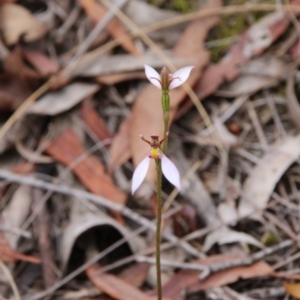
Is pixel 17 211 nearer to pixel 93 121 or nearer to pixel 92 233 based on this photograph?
pixel 92 233

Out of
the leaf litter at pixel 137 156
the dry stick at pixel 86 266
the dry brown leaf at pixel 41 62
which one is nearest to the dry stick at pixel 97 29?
the leaf litter at pixel 137 156

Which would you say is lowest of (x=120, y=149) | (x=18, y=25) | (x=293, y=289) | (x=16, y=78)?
(x=293, y=289)

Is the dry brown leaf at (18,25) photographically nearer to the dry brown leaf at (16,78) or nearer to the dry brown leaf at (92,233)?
the dry brown leaf at (16,78)

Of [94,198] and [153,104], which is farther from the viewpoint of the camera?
[153,104]

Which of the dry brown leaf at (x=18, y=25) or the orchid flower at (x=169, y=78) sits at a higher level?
the dry brown leaf at (x=18, y=25)

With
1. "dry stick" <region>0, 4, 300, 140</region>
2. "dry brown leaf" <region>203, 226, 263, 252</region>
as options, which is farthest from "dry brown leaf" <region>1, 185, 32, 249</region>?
"dry brown leaf" <region>203, 226, 263, 252</region>

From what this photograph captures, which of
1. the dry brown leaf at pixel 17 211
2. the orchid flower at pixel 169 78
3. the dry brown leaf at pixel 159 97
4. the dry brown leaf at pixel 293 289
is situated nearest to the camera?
the orchid flower at pixel 169 78

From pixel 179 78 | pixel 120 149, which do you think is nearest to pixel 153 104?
pixel 120 149

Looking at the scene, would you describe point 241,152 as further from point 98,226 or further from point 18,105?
point 18,105
